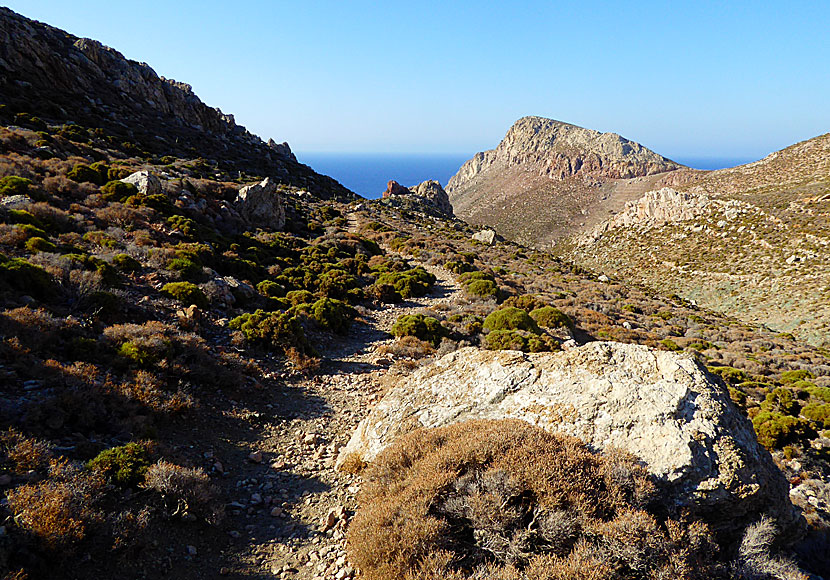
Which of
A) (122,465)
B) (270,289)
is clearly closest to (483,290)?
(270,289)

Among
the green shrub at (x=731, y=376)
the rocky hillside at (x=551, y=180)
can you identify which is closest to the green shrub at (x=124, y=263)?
the green shrub at (x=731, y=376)

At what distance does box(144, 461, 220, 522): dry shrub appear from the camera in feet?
15.9

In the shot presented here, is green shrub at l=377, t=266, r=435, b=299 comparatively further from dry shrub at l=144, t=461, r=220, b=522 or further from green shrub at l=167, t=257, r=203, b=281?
dry shrub at l=144, t=461, r=220, b=522

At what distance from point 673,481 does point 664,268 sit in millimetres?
56912

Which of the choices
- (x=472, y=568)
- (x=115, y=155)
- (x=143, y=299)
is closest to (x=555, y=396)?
(x=472, y=568)

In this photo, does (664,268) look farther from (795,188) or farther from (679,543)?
(679,543)

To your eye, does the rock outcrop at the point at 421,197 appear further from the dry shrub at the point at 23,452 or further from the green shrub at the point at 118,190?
the dry shrub at the point at 23,452

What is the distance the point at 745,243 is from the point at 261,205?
186 feet

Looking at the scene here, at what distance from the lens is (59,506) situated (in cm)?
388

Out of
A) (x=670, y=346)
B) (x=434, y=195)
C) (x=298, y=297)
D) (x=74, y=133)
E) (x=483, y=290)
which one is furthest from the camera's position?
(x=434, y=195)

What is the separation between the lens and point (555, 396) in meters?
5.48

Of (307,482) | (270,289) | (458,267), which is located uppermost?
(270,289)

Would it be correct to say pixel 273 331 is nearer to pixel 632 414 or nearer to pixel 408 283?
pixel 632 414

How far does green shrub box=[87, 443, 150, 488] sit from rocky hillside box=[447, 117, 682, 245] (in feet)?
317
